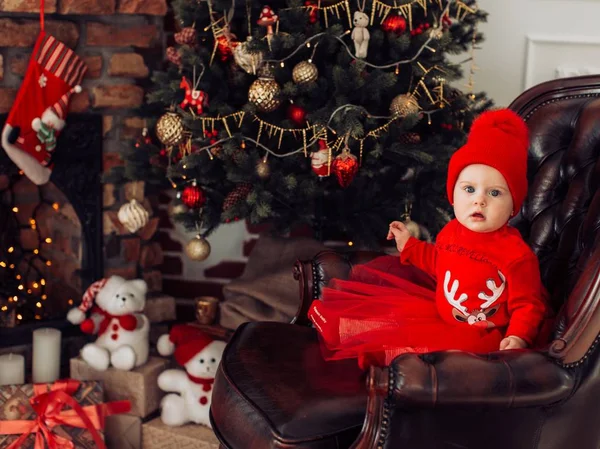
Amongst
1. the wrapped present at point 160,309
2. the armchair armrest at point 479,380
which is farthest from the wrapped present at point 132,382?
the armchair armrest at point 479,380

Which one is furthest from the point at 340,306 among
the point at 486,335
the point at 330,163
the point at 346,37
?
the point at 346,37

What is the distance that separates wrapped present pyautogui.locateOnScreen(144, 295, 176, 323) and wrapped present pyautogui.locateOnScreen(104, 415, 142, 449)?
17.0 inches

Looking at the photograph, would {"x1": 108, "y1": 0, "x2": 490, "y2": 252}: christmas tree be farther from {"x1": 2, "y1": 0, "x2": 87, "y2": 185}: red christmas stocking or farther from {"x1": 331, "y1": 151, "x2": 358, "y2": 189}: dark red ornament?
{"x1": 2, "y1": 0, "x2": 87, "y2": 185}: red christmas stocking

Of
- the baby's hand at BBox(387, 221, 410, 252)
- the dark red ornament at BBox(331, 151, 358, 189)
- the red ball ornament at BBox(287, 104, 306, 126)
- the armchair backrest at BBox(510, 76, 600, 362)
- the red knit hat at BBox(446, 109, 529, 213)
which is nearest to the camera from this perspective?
the red knit hat at BBox(446, 109, 529, 213)

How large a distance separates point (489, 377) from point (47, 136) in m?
1.70

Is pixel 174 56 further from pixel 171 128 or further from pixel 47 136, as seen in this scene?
pixel 47 136

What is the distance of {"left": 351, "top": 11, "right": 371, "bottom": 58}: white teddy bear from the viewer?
2238mm

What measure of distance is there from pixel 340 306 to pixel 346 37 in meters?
0.86

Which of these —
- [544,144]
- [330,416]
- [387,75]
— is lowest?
[330,416]

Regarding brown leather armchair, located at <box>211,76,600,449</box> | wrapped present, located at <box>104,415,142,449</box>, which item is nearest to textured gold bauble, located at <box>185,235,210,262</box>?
wrapped present, located at <box>104,415,142,449</box>

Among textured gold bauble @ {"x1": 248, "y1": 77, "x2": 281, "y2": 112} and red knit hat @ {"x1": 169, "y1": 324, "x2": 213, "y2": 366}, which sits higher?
textured gold bauble @ {"x1": 248, "y1": 77, "x2": 281, "y2": 112}

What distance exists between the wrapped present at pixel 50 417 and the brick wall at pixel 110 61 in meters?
0.52

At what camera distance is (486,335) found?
68.2 inches

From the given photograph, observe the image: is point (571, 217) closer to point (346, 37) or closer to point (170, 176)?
point (346, 37)
